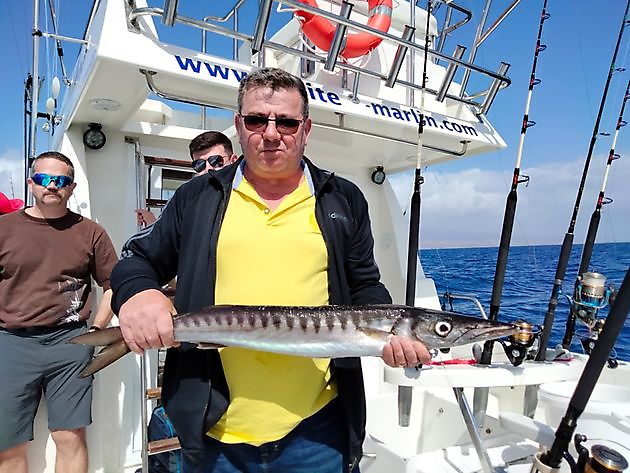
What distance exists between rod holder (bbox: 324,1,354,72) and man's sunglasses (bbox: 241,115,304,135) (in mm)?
1929

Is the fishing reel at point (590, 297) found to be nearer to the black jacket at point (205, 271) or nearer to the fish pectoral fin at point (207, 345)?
the black jacket at point (205, 271)

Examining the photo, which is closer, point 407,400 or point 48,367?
point 407,400

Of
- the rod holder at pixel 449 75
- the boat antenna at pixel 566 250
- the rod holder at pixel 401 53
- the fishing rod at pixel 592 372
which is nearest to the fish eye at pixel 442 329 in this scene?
the fishing rod at pixel 592 372

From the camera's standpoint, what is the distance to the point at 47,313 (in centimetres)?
291

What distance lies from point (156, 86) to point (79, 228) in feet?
3.80

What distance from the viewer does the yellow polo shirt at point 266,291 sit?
1568mm

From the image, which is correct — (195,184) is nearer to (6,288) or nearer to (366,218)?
(366,218)

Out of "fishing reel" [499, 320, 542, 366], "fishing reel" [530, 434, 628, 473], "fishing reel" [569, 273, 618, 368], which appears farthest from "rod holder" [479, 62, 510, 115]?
"fishing reel" [530, 434, 628, 473]

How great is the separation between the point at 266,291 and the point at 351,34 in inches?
129

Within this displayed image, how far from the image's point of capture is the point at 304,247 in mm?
1596

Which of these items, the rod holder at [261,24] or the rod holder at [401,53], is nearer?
the rod holder at [261,24]

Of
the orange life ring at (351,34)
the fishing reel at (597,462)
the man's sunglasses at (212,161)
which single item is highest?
the orange life ring at (351,34)

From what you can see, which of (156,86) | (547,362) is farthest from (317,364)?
(156,86)

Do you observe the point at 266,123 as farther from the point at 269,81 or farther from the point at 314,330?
the point at 314,330
